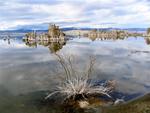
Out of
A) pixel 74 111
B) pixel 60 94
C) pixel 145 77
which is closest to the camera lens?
pixel 74 111

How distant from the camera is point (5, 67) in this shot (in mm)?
45375

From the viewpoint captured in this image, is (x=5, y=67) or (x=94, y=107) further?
(x=5, y=67)

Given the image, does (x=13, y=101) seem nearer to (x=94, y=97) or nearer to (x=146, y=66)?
(x=94, y=97)

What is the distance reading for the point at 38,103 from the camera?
25188mm

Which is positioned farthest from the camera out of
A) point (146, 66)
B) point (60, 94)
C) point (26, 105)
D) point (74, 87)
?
point (146, 66)

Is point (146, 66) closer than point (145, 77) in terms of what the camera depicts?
No

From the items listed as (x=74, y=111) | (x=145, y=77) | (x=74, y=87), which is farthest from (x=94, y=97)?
(x=145, y=77)

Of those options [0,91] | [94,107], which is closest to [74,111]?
[94,107]

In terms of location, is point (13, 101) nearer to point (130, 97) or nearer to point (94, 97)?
point (94, 97)

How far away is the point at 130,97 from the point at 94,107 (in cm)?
472

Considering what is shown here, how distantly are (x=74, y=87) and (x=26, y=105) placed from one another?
4.19 m

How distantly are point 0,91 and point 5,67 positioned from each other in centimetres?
1632

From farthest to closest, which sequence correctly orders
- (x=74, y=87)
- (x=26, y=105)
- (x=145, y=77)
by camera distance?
(x=145, y=77) → (x=74, y=87) → (x=26, y=105)

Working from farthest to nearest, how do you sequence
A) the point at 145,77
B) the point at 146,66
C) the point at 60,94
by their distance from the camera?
the point at 146,66
the point at 145,77
the point at 60,94
